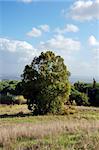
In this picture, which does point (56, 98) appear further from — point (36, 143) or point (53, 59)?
point (36, 143)

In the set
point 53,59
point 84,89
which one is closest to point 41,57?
point 53,59

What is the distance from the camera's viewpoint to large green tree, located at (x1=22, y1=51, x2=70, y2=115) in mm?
40375

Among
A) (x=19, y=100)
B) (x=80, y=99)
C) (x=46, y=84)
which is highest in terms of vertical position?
(x=46, y=84)

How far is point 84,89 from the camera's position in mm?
76125

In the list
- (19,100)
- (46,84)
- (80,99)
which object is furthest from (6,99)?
(46,84)

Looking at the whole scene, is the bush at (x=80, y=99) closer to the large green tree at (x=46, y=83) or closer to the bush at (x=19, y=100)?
the bush at (x=19, y=100)

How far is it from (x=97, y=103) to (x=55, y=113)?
26.4 m

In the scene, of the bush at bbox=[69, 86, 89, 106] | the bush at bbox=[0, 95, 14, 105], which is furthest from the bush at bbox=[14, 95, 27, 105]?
the bush at bbox=[69, 86, 89, 106]

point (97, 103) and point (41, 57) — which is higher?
point (41, 57)

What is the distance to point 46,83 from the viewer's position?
40.6 meters

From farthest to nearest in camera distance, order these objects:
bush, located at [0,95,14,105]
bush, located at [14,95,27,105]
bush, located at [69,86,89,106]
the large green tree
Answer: bush, located at [0,95,14,105]
bush, located at [14,95,27,105]
bush, located at [69,86,89,106]
the large green tree

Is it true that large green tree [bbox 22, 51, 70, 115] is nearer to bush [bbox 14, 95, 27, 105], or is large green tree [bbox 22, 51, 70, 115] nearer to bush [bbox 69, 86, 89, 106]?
bush [bbox 69, 86, 89, 106]

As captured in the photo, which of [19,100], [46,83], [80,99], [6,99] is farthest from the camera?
[6,99]

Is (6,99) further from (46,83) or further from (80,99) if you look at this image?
(46,83)
